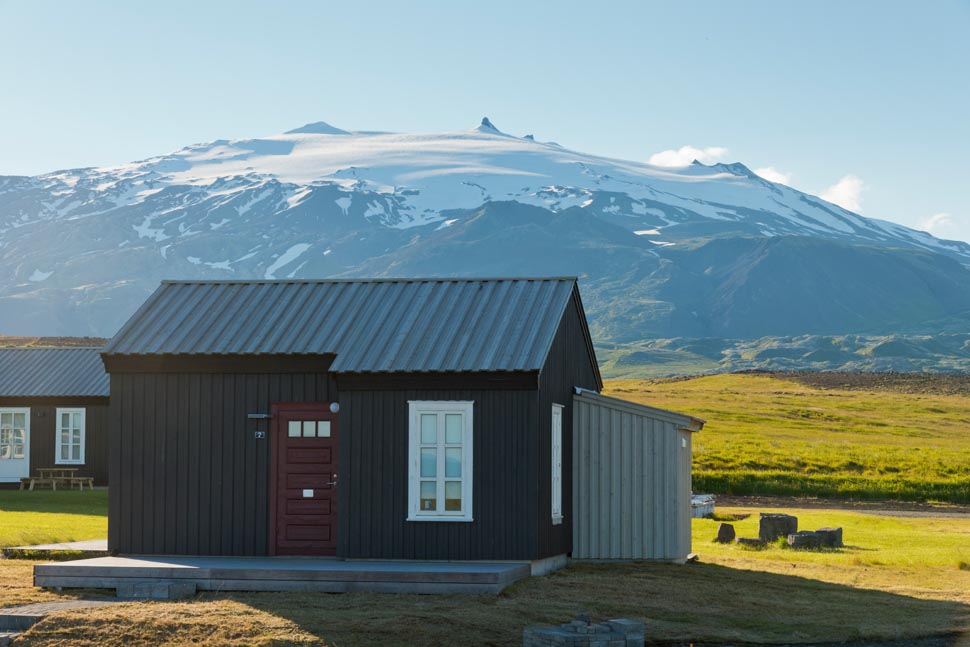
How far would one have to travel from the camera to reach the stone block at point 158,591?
18.5 meters

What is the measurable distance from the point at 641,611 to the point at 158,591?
248 inches

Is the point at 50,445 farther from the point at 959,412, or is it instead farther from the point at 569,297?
the point at 959,412

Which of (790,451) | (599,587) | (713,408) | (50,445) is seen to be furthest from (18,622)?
(713,408)

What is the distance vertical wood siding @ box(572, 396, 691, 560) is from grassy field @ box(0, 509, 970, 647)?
0.64m

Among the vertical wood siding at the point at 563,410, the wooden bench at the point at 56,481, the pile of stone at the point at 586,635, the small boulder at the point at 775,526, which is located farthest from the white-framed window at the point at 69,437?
the pile of stone at the point at 586,635

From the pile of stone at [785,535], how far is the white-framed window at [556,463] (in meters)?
8.90

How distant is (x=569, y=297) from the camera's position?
23203 mm

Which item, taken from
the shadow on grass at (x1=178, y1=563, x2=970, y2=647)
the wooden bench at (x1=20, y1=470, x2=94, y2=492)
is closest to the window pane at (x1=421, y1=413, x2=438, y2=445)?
the shadow on grass at (x1=178, y1=563, x2=970, y2=647)

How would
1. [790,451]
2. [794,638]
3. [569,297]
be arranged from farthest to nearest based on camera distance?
[790,451], [569,297], [794,638]

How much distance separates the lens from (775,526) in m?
30.3

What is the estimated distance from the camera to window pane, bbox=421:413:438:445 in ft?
69.1

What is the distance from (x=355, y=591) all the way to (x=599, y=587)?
345 centimetres

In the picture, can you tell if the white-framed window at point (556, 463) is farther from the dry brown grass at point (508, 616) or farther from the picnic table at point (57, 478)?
the picnic table at point (57, 478)

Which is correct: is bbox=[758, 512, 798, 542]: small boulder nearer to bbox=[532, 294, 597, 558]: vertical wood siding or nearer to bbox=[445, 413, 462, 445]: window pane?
bbox=[532, 294, 597, 558]: vertical wood siding
